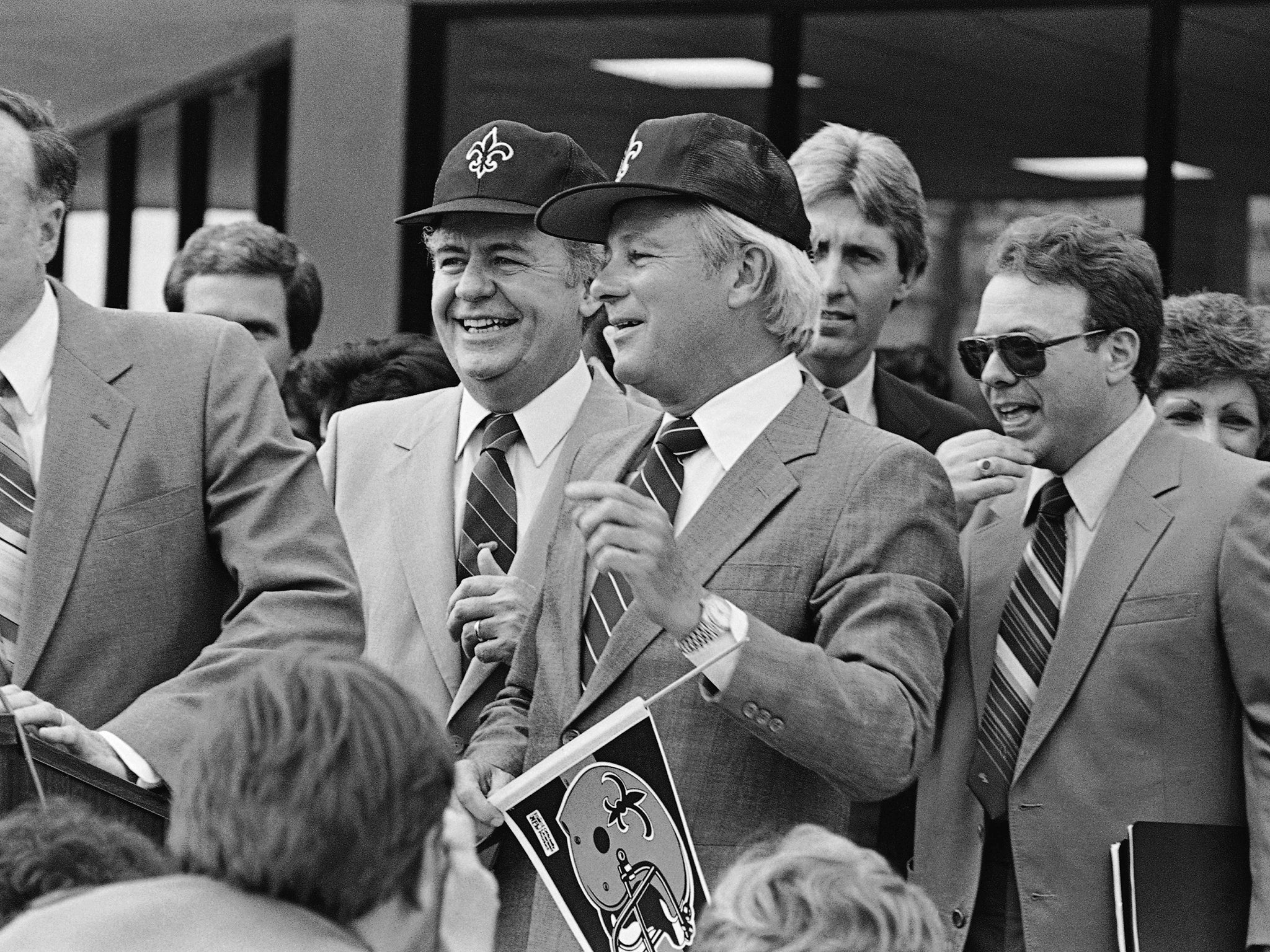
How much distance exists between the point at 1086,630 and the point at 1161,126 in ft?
15.8

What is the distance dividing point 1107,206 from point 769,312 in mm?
4945

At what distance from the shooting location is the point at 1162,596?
357 cm

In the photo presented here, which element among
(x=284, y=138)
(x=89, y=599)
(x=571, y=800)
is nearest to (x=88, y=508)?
(x=89, y=599)

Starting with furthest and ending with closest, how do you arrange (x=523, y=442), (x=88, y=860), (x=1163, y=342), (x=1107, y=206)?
1. (x=1107, y=206)
2. (x=1163, y=342)
3. (x=523, y=442)
4. (x=88, y=860)

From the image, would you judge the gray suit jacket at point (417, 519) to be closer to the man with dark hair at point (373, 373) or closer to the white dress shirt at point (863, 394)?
the white dress shirt at point (863, 394)

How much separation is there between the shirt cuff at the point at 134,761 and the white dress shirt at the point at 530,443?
A: 1052mm

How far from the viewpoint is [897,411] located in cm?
498

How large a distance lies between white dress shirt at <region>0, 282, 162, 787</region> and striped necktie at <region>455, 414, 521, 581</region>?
35.2 inches

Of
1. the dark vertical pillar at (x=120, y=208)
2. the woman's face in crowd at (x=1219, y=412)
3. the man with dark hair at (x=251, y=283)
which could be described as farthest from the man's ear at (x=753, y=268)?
the dark vertical pillar at (x=120, y=208)

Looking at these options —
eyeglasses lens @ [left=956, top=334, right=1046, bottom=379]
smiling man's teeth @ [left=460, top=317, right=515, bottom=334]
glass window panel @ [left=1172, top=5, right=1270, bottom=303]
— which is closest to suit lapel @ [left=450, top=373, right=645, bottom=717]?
smiling man's teeth @ [left=460, top=317, right=515, bottom=334]

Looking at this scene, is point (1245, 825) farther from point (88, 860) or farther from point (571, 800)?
point (88, 860)

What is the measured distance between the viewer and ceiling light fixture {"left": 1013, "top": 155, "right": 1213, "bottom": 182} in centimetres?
805

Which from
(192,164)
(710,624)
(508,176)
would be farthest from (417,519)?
(192,164)

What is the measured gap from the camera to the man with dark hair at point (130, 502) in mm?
3328
